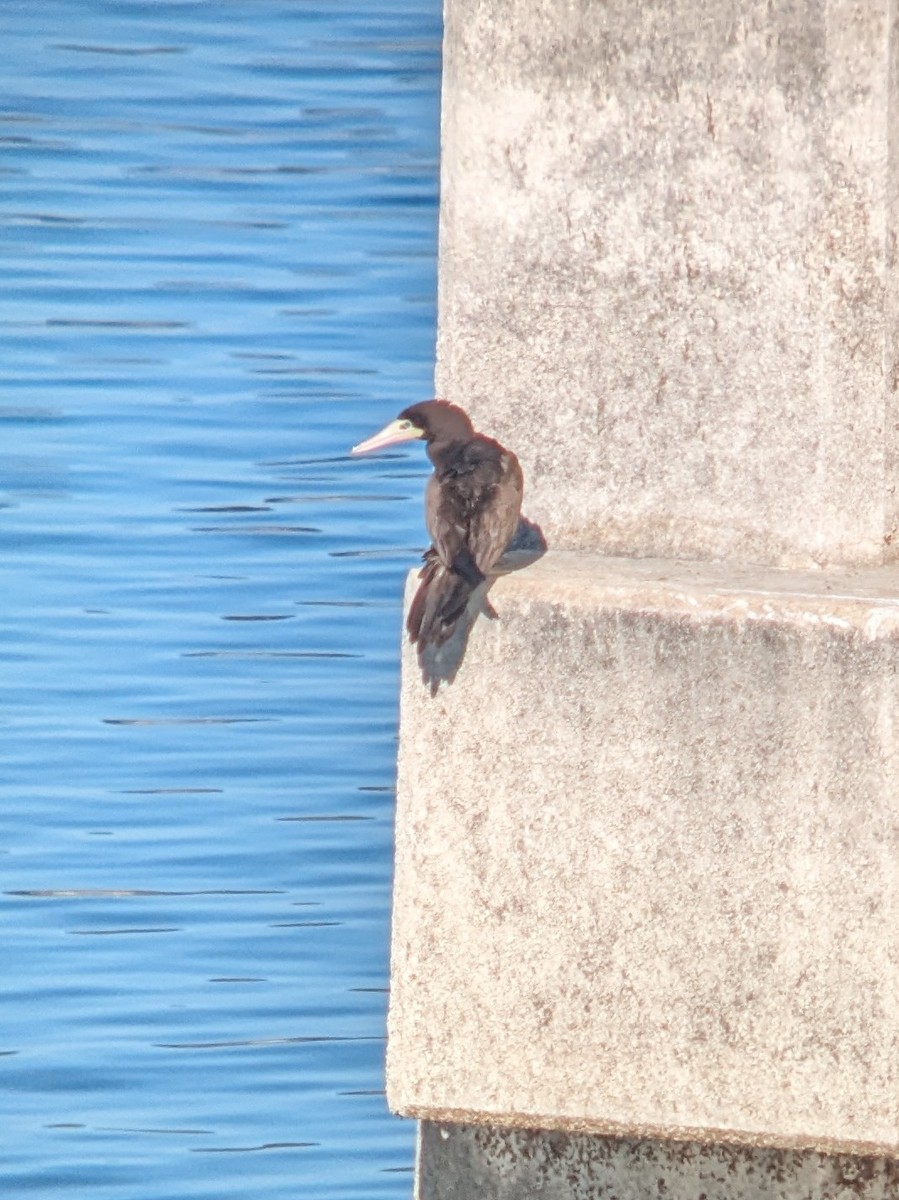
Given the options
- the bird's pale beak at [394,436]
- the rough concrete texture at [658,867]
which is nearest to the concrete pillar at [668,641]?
the rough concrete texture at [658,867]

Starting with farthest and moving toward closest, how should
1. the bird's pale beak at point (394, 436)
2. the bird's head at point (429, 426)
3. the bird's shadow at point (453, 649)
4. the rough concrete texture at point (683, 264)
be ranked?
the bird's pale beak at point (394, 436) → the bird's head at point (429, 426) → the rough concrete texture at point (683, 264) → the bird's shadow at point (453, 649)

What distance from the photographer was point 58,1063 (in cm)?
588

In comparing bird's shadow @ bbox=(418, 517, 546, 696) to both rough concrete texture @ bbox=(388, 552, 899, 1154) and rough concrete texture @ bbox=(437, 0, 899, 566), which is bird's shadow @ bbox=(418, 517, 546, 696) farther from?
rough concrete texture @ bbox=(437, 0, 899, 566)

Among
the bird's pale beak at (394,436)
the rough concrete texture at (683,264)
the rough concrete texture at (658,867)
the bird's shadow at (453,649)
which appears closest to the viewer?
the rough concrete texture at (658,867)

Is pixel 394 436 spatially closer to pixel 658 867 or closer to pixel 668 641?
pixel 668 641

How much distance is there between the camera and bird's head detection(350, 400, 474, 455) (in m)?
3.09

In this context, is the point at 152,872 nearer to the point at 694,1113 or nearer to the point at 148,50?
the point at 148,50

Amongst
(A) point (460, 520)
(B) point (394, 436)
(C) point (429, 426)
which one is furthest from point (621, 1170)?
(B) point (394, 436)

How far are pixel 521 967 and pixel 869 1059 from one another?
1.61 feet

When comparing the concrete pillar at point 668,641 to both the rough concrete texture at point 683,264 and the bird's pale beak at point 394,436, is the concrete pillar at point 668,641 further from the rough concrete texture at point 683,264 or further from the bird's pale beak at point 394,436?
the bird's pale beak at point 394,436

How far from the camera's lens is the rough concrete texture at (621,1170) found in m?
2.88

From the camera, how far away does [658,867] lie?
8.90 ft

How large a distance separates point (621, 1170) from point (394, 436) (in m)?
1.48

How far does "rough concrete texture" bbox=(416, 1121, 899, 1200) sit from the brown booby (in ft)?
2.69
